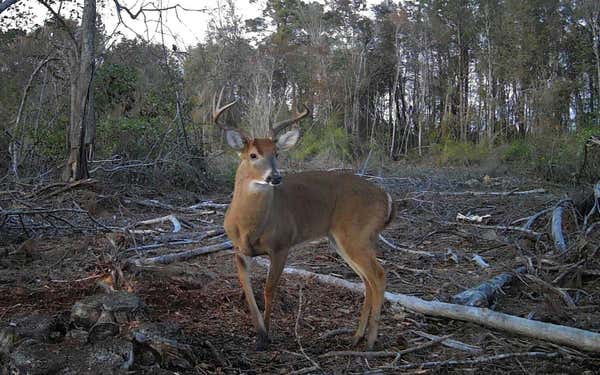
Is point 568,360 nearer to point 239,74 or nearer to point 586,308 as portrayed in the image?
point 586,308

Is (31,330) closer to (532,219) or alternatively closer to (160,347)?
(160,347)

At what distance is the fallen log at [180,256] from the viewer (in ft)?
16.8

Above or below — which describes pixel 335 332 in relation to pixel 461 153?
below

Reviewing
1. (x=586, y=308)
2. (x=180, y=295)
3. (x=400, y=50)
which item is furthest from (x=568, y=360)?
(x=400, y=50)

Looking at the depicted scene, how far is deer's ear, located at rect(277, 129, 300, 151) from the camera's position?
4758 millimetres

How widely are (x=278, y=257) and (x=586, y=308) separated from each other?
2.38 m

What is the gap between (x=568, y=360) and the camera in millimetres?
3348

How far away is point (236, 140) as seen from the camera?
4.28 m

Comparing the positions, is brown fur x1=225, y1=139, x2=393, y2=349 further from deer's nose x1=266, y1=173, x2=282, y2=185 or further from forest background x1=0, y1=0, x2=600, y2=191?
forest background x1=0, y1=0, x2=600, y2=191

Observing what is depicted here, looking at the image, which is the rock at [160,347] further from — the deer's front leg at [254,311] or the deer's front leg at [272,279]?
the deer's front leg at [272,279]

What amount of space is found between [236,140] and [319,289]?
1.53m

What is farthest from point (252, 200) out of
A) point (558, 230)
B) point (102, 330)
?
point (558, 230)

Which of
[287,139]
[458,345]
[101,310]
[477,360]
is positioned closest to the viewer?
[101,310]

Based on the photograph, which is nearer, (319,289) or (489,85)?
(319,289)
